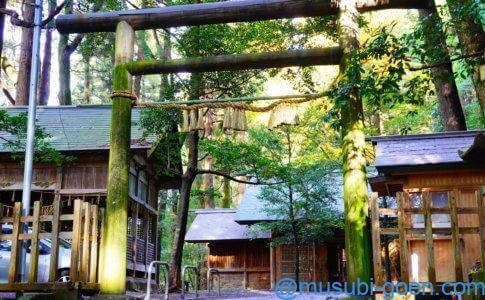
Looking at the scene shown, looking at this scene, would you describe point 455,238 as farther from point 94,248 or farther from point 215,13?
point 94,248

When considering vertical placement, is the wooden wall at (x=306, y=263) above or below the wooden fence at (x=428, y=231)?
below

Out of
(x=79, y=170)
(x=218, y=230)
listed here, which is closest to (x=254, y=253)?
(x=218, y=230)

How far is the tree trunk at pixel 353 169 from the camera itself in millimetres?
5797

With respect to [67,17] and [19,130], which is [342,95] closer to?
[67,17]

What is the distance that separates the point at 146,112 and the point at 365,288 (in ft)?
39.4

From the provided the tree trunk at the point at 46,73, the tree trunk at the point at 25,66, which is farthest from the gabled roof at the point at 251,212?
the tree trunk at the point at 25,66

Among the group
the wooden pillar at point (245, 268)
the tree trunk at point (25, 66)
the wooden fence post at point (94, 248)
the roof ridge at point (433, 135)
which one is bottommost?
the wooden pillar at point (245, 268)

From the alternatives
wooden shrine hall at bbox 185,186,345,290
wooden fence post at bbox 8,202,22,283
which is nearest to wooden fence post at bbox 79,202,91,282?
wooden fence post at bbox 8,202,22,283

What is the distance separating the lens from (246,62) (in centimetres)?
662

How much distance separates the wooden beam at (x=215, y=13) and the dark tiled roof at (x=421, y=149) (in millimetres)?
5728

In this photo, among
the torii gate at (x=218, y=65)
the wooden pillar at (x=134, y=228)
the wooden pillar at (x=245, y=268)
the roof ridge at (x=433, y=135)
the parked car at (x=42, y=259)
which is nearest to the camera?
the torii gate at (x=218, y=65)

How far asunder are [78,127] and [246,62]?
1194 centimetres

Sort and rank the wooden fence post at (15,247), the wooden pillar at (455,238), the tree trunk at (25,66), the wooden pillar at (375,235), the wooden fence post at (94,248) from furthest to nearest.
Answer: the tree trunk at (25,66) < the wooden fence post at (94,248) < the wooden fence post at (15,247) < the wooden pillar at (375,235) < the wooden pillar at (455,238)

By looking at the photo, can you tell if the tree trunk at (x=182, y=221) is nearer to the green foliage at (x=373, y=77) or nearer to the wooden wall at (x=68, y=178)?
the wooden wall at (x=68, y=178)
